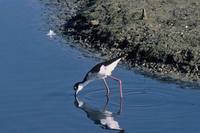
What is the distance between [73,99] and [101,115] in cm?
64

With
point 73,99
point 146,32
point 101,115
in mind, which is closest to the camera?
point 101,115

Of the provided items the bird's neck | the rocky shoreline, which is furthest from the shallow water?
the rocky shoreline

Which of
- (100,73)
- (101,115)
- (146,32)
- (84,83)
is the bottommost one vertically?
(101,115)

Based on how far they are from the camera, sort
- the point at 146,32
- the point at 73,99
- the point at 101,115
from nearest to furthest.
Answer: the point at 101,115 → the point at 73,99 → the point at 146,32

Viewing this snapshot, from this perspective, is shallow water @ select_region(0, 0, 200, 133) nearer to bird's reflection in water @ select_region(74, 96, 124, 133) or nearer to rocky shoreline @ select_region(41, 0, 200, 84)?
bird's reflection in water @ select_region(74, 96, 124, 133)

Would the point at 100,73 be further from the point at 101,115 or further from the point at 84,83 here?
the point at 101,115

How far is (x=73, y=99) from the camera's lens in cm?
989

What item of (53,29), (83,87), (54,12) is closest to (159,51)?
(83,87)

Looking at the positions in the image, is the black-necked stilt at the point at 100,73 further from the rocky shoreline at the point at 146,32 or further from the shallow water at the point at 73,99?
the rocky shoreline at the point at 146,32

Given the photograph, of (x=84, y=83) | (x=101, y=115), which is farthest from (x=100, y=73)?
(x=101, y=115)

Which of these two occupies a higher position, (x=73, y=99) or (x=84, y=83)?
(x=84, y=83)

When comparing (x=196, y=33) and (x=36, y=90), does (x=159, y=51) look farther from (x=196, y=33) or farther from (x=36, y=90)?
(x=36, y=90)

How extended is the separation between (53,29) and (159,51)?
2921 millimetres

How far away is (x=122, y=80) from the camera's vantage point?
10.4m
